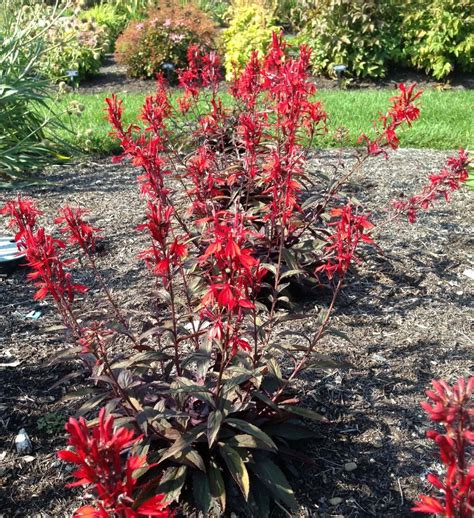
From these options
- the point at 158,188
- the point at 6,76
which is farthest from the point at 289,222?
the point at 6,76

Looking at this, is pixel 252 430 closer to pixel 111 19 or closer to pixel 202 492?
pixel 202 492

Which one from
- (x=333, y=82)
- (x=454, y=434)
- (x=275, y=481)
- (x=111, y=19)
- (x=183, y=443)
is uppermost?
(x=454, y=434)

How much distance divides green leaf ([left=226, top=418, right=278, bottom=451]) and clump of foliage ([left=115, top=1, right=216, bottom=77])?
9516 mm

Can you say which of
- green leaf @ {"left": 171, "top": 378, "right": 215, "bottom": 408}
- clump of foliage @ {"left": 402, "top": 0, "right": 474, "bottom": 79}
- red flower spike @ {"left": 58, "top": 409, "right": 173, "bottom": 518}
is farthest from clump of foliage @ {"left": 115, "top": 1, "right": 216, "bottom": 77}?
red flower spike @ {"left": 58, "top": 409, "right": 173, "bottom": 518}

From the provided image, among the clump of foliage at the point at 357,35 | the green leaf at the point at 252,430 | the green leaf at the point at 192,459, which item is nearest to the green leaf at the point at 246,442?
the green leaf at the point at 252,430

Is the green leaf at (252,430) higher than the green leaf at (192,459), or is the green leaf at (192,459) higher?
→ the green leaf at (252,430)

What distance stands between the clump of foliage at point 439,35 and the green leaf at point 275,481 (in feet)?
30.9

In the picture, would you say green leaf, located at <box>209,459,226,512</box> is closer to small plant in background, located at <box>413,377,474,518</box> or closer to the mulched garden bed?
the mulched garden bed

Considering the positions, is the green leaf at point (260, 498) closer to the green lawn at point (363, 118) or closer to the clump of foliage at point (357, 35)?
the green lawn at point (363, 118)

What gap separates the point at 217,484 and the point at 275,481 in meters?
0.20

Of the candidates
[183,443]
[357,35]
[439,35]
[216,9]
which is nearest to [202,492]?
[183,443]

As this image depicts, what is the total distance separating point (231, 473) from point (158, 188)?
120 centimetres

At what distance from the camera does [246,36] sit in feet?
34.5

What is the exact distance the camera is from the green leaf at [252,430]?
2072 mm
